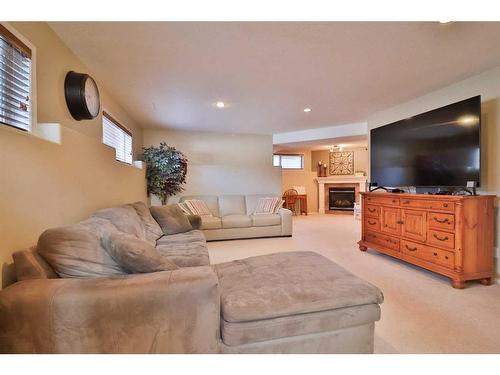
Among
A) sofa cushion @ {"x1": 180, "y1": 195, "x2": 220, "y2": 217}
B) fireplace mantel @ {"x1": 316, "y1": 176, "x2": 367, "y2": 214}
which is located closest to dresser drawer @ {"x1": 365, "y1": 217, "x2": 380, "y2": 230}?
sofa cushion @ {"x1": 180, "y1": 195, "x2": 220, "y2": 217}

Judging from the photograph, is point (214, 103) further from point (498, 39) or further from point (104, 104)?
point (498, 39)

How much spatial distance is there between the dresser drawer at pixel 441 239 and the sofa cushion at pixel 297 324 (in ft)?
5.64

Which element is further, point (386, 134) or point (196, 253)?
point (386, 134)

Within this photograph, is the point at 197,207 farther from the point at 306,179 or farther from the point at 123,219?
the point at 306,179

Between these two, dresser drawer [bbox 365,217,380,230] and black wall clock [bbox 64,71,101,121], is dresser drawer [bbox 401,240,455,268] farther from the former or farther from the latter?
black wall clock [bbox 64,71,101,121]

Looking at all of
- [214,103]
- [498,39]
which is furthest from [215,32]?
[498,39]

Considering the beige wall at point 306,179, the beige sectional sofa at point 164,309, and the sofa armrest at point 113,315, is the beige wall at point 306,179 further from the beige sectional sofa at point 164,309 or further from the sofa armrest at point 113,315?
the sofa armrest at point 113,315

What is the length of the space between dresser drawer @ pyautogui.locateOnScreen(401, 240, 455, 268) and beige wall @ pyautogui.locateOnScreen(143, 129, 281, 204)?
312 centimetres

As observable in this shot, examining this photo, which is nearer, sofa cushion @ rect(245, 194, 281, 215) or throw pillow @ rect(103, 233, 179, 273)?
throw pillow @ rect(103, 233, 179, 273)

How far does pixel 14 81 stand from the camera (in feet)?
4.70

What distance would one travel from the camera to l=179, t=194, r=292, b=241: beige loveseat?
4.27 m

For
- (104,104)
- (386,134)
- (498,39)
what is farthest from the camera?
(386,134)
